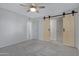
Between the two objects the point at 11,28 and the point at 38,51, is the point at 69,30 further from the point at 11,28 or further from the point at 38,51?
the point at 11,28

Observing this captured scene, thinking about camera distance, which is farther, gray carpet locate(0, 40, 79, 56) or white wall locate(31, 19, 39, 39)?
white wall locate(31, 19, 39, 39)

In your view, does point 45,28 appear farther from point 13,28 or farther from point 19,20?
point 13,28

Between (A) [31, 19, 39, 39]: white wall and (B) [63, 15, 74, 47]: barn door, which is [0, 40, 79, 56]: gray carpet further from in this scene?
(A) [31, 19, 39, 39]: white wall

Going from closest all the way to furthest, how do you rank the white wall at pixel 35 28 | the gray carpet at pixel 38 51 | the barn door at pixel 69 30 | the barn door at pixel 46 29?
the gray carpet at pixel 38 51
the barn door at pixel 69 30
the barn door at pixel 46 29
the white wall at pixel 35 28

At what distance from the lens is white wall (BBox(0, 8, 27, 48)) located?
5.02 meters

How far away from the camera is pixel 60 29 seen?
7.72 metres

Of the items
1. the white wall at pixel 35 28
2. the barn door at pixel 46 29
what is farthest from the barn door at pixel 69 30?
the white wall at pixel 35 28

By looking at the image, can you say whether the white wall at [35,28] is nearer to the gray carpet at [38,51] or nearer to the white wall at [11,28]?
the white wall at [11,28]

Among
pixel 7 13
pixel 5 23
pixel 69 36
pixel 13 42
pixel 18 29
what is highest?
pixel 7 13

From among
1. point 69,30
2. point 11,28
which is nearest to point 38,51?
point 69,30

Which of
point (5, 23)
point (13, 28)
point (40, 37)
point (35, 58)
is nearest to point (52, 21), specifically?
point (40, 37)

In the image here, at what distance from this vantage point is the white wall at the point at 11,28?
16.5 ft

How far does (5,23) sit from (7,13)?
0.62 meters

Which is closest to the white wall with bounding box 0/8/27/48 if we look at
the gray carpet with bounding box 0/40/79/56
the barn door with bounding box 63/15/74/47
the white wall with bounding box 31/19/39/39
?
the gray carpet with bounding box 0/40/79/56
